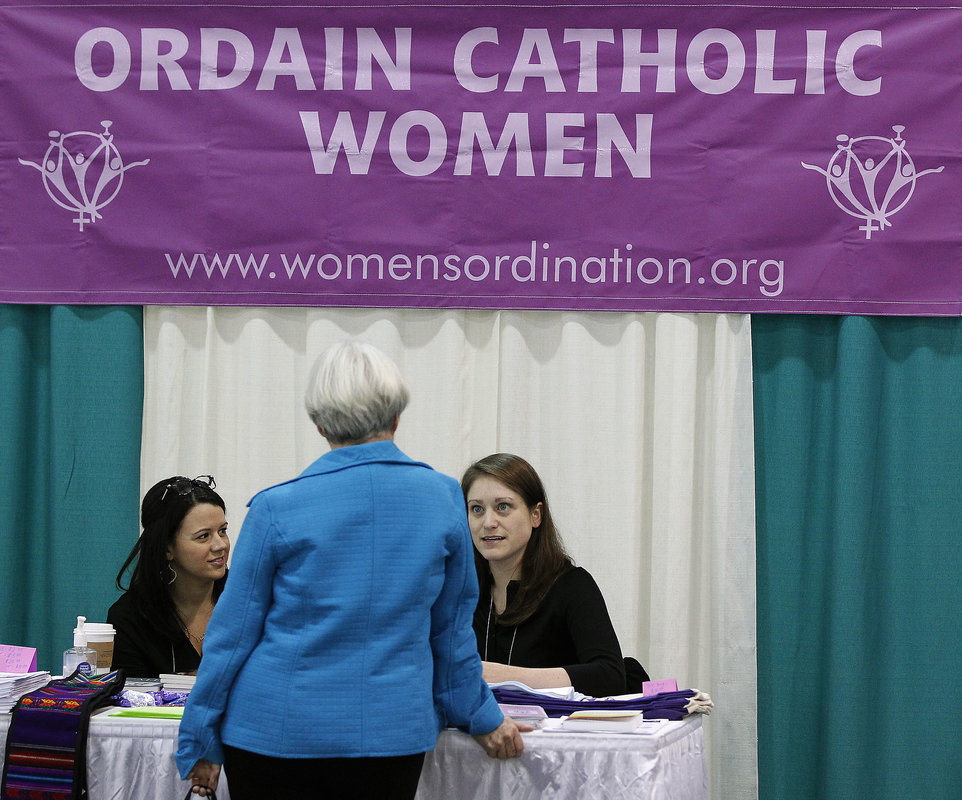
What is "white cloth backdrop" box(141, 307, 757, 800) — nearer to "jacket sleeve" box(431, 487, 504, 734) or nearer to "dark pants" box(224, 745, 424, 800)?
"jacket sleeve" box(431, 487, 504, 734)

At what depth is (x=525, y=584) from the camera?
9.20ft

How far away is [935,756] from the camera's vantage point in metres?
3.49

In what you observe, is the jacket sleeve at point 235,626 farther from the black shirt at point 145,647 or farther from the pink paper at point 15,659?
the black shirt at point 145,647

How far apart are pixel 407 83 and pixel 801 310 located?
1.44 meters

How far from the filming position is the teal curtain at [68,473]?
3.66 metres

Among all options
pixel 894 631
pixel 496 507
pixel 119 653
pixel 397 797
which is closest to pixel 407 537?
pixel 397 797

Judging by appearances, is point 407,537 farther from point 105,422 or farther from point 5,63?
point 5,63

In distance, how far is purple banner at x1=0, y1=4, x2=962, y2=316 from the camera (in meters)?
3.54

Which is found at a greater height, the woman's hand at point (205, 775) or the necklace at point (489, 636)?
the necklace at point (489, 636)

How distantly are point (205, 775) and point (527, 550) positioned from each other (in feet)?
3.68

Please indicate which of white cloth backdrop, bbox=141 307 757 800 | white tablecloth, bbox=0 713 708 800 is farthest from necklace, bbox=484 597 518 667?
white cloth backdrop, bbox=141 307 757 800

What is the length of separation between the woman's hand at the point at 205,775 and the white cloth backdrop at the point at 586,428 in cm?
175

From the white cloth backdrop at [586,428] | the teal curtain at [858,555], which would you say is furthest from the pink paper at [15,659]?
the teal curtain at [858,555]

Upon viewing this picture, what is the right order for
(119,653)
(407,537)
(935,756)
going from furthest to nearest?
(935,756)
(119,653)
(407,537)
